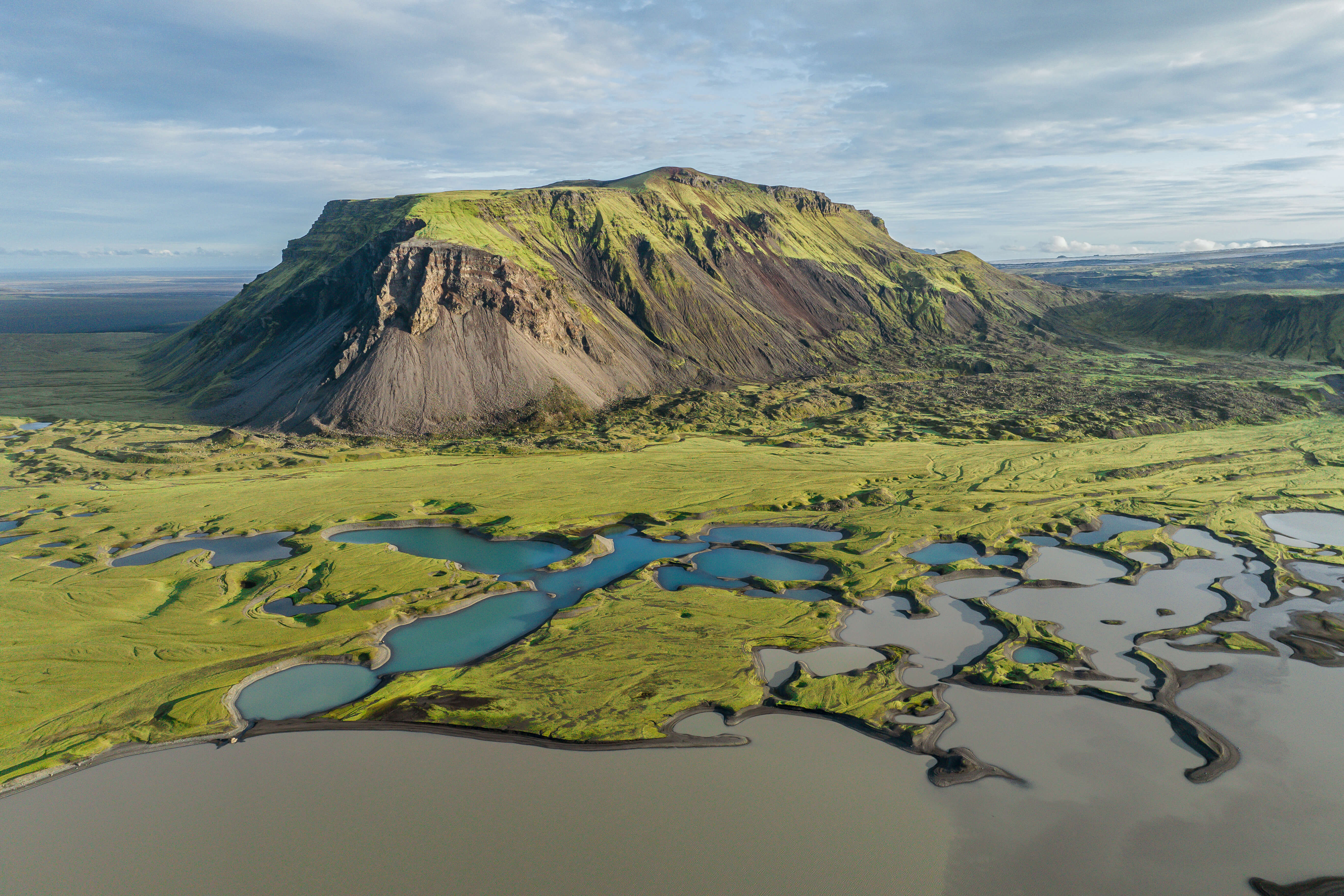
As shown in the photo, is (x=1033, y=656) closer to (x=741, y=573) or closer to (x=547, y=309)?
(x=741, y=573)

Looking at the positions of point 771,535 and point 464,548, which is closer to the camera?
point 464,548

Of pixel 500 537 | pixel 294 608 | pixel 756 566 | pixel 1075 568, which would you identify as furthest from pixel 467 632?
pixel 1075 568

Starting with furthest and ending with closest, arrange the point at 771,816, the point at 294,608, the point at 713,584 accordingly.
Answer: the point at 713,584
the point at 294,608
the point at 771,816

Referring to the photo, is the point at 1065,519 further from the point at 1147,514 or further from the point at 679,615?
→ the point at 679,615

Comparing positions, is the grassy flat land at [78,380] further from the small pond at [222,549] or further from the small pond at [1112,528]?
the small pond at [1112,528]

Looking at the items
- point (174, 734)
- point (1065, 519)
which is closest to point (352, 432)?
point (174, 734)

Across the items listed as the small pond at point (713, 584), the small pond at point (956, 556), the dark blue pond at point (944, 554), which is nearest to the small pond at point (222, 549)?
the small pond at point (713, 584)

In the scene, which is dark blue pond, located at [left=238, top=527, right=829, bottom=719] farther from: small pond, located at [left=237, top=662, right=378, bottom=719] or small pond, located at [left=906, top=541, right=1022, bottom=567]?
small pond, located at [left=906, top=541, right=1022, bottom=567]
